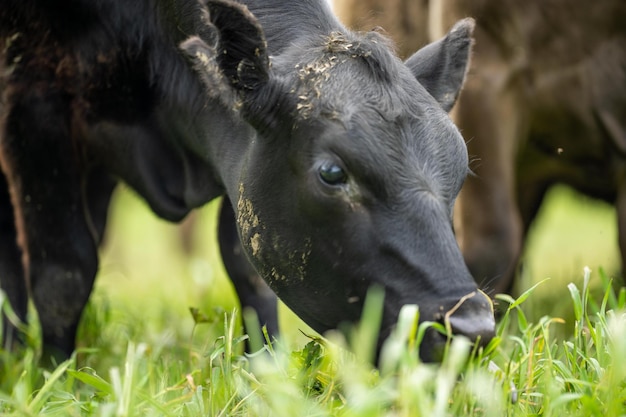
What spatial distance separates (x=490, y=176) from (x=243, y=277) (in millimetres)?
1350

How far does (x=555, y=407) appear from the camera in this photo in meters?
2.97

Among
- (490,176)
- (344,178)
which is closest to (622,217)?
(490,176)

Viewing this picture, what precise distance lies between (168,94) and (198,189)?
17.2 inches

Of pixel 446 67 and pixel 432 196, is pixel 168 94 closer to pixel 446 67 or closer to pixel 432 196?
pixel 446 67

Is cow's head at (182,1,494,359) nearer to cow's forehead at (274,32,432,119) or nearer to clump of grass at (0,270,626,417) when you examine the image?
cow's forehead at (274,32,432,119)

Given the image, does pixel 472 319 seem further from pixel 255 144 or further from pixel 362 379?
pixel 255 144

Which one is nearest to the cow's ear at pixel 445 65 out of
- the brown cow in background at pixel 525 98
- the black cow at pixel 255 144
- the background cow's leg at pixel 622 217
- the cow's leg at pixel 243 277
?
the black cow at pixel 255 144

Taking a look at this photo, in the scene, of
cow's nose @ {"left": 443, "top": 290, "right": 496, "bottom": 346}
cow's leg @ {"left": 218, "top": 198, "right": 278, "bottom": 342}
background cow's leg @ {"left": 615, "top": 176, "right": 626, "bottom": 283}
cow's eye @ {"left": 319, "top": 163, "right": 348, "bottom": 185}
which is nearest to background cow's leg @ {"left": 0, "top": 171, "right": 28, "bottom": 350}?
cow's leg @ {"left": 218, "top": 198, "right": 278, "bottom": 342}

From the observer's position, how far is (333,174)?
327 cm

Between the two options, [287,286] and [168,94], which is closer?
[287,286]

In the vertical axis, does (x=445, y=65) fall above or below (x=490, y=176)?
above

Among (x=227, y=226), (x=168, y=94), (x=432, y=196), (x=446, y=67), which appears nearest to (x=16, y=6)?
(x=168, y=94)

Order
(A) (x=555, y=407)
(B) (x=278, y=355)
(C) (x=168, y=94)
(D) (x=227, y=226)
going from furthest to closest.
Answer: (D) (x=227, y=226) < (C) (x=168, y=94) < (B) (x=278, y=355) < (A) (x=555, y=407)

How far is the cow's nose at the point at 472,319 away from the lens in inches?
115
